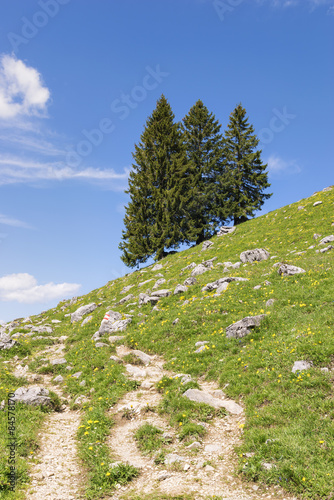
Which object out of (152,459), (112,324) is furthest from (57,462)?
(112,324)

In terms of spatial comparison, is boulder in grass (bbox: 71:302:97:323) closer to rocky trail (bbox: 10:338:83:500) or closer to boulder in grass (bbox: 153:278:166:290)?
boulder in grass (bbox: 153:278:166:290)

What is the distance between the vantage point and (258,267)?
1958cm

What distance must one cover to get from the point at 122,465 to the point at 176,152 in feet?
124

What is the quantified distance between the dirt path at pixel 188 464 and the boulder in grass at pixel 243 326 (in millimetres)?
→ 3059

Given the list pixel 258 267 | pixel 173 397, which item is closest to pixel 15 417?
pixel 173 397

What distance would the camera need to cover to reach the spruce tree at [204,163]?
4034 centimetres

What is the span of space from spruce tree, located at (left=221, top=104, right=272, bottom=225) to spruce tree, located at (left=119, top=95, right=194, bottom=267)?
6.23 m

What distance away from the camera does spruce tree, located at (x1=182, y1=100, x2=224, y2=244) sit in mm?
40344

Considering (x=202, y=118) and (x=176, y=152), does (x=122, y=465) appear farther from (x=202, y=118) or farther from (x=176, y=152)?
(x=202, y=118)

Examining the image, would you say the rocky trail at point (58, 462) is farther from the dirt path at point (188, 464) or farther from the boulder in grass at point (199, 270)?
the boulder in grass at point (199, 270)

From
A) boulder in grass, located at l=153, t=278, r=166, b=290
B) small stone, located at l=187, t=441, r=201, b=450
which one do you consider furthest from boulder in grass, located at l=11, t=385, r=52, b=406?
boulder in grass, located at l=153, t=278, r=166, b=290

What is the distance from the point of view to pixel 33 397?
1045 cm

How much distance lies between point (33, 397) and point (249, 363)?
24.8 ft

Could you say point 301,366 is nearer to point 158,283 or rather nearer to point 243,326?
point 243,326
